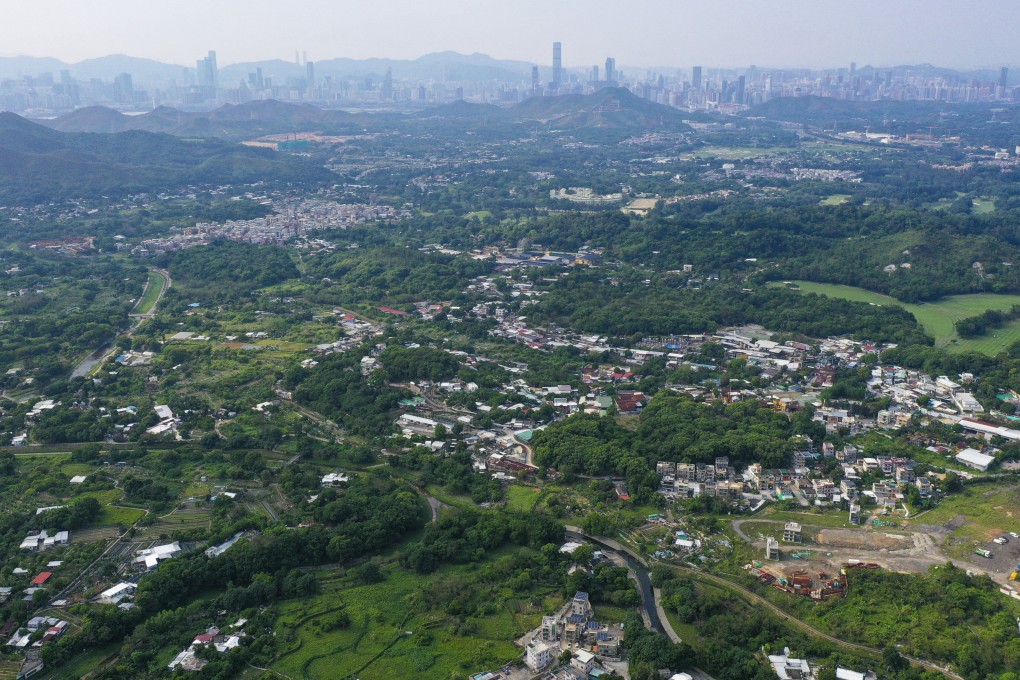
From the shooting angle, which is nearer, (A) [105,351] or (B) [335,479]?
(B) [335,479]

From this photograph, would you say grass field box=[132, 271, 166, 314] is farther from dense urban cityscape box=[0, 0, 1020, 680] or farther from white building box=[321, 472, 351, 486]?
white building box=[321, 472, 351, 486]

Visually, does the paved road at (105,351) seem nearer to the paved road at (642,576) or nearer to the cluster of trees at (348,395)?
the cluster of trees at (348,395)

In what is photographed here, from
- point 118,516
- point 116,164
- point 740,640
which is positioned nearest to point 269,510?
point 118,516

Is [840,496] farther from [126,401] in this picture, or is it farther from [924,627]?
[126,401]

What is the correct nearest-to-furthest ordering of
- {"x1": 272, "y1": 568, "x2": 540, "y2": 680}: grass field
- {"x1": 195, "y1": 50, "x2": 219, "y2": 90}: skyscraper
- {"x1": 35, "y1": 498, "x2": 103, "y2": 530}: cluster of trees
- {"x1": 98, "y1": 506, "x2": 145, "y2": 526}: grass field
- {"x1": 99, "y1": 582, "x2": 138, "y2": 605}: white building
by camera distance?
{"x1": 272, "y1": 568, "x2": 540, "y2": 680}: grass field → {"x1": 99, "y1": 582, "x2": 138, "y2": 605}: white building → {"x1": 35, "y1": 498, "x2": 103, "y2": 530}: cluster of trees → {"x1": 98, "y1": 506, "x2": 145, "y2": 526}: grass field → {"x1": 195, "y1": 50, "x2": 219, "y2": 90}: skyscraper

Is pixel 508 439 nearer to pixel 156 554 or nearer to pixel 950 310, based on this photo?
pixel 156 554

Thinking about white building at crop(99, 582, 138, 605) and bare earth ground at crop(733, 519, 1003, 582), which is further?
bare earth ground at crop(733, 519, 1003, 582)

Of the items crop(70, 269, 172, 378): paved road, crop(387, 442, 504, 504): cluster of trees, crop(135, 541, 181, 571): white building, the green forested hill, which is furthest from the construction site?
the green forested hill
